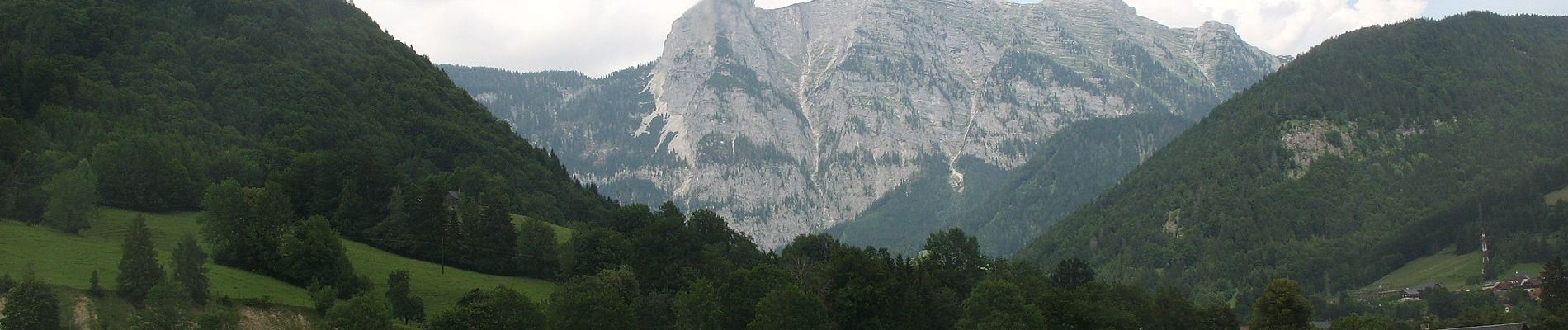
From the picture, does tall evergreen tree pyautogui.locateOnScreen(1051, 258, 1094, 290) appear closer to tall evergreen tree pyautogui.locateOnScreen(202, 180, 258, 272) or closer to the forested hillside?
the forested hillside

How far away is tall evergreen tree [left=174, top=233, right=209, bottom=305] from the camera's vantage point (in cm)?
9019

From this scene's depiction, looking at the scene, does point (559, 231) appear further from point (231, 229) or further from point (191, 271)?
point (191, 271)

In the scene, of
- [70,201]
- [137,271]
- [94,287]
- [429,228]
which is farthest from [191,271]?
[429,228]

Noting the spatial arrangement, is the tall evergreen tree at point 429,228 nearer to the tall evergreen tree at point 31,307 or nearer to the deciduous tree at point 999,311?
the tall evergreen tree at point 31,307

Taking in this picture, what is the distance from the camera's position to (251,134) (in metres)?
141

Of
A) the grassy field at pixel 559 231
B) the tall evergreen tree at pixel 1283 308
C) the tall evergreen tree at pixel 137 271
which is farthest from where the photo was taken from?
the grassy field at pixel 559 231

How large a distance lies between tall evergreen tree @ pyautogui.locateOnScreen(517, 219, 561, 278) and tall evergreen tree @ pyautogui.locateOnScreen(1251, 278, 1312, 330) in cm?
6224

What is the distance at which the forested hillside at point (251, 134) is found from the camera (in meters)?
113

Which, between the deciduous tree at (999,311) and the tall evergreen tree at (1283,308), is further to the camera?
the tall evergreen tree at (1283,308)

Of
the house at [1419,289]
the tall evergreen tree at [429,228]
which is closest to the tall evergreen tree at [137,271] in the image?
the tall evergreen tree at [429,228]

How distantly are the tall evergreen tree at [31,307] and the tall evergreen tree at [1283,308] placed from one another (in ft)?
278

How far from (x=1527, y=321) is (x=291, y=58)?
5290 inches

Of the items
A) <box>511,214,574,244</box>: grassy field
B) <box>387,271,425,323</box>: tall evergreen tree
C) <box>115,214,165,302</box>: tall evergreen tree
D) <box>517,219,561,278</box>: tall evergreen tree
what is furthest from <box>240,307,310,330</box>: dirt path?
<box>511,214,574,244</box>: grassy field

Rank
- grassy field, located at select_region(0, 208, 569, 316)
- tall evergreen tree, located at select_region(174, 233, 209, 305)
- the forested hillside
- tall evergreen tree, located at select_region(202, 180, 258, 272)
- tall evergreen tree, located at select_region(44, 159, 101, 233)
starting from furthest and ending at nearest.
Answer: the forested hillside < tall evergreen tree, located at select_region(202, 180, 258, 272) < tall evergreen tree, located at select_region(44, 159, 101, 233) < grassy field, located at select_region(0, 208, 569, 316) < tall evergreen tree, located at select_region(174, 233, 209, 305)
